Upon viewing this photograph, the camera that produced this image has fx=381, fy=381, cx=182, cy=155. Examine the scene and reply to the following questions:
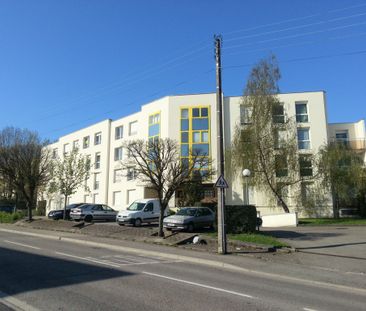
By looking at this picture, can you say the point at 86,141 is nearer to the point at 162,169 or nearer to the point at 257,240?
the point at 162,169

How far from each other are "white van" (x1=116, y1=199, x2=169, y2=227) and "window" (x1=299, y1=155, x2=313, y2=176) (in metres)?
13.3

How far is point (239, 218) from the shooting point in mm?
19266

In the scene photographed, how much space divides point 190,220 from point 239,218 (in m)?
3.34

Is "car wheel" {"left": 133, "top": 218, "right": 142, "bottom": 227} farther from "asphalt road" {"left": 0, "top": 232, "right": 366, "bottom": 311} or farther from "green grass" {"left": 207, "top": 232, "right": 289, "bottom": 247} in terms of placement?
"asphalt road" {"left": 0, "top": 232, "right": 366, "bottom": 311}

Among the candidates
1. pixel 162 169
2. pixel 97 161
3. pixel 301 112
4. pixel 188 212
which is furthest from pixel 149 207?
pixel 97 161

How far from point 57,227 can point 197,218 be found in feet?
34.2

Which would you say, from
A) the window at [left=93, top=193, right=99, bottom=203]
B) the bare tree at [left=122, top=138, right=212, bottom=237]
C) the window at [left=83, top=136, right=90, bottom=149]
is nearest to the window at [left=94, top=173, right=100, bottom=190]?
the window at [left=93, top=193, right=99, bottom=203]

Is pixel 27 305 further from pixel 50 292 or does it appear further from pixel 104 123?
pixel 104 123

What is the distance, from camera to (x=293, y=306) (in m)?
7.04

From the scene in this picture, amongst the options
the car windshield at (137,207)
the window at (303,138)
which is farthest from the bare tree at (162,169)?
the window at (303,138)

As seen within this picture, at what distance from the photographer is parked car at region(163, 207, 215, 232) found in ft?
70.3

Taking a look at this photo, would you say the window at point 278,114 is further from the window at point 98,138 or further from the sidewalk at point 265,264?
the window at point 98,138

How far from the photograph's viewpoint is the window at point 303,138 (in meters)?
38.4

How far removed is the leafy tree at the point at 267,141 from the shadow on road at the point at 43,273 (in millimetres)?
22343
